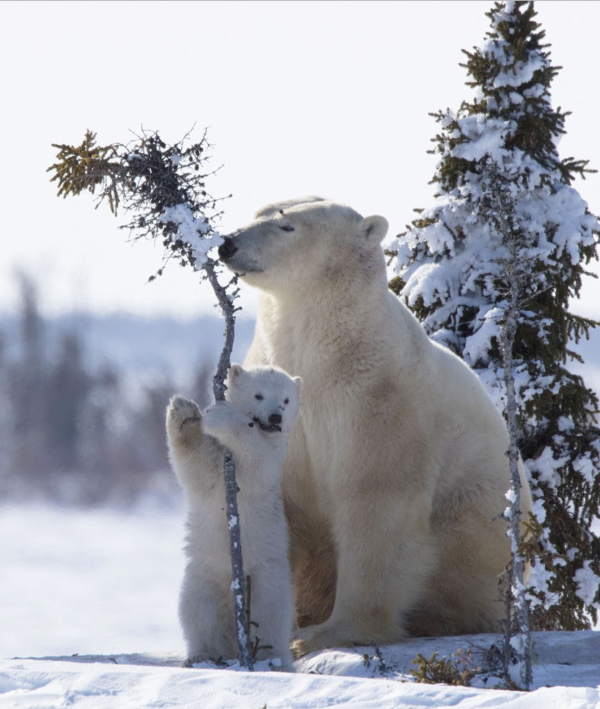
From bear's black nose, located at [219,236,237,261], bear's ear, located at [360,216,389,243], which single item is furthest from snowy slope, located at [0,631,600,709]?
bear's ear, located at [360,216,389,243]

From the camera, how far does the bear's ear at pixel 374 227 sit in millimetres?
5723

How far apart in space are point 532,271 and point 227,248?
396 cm

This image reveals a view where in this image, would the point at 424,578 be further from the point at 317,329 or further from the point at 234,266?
the point at 234,266

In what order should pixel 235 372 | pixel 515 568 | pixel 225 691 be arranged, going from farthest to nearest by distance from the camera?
pixel 235 372, pixel 515 568, pixel 225 691

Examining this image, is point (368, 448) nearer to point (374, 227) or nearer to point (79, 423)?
point (374, 227)

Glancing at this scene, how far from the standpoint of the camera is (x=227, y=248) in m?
5.45

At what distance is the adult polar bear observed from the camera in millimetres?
5441

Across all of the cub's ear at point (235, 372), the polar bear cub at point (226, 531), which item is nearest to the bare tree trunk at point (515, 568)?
the polar bear cub at point (226, 531)

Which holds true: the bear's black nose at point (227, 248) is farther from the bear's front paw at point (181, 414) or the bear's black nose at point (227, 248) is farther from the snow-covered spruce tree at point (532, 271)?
the snow-covered spruce tree at point (532, 271)

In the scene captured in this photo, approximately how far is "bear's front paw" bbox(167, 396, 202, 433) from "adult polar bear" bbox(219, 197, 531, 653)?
893 millimetres

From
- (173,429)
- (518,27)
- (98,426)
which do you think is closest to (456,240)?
(518,27)

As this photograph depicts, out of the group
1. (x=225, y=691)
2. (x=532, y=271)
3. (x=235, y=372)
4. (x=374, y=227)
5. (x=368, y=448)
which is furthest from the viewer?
(x=532, y=271)

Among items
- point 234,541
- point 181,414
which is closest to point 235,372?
point 181,414

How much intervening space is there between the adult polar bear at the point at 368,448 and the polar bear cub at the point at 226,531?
1.97 ft
